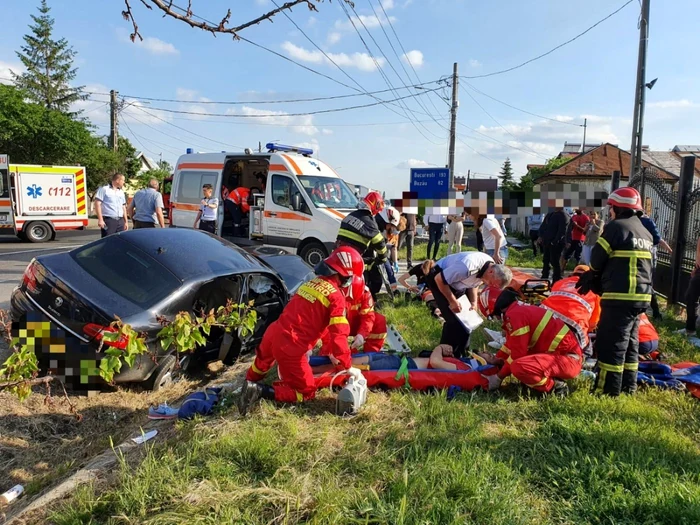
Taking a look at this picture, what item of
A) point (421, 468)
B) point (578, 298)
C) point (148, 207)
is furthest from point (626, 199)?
point (148, 207)

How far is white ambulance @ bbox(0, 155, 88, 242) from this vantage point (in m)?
15.2

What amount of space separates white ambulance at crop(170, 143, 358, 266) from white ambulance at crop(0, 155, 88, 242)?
741 centimetres

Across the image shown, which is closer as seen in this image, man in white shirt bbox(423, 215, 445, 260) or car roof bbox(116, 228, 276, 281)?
car roof bbox(116, 228, 276, 281)

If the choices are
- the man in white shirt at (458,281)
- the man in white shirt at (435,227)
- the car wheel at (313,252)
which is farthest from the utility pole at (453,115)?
the man in white shirt at (458,281)

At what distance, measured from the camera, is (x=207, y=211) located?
988 cm

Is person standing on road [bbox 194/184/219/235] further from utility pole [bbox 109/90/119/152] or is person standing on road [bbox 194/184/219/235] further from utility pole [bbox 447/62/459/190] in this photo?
utility pole [bbox 109/90/119/152]

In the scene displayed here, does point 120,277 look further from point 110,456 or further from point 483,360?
point 483,360

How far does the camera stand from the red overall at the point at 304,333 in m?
3.50

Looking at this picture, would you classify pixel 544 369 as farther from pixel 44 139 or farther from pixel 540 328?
pixel 44 139

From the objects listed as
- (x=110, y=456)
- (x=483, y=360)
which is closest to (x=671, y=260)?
(x=483, y=360)

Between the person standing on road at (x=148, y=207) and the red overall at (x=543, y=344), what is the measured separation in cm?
661

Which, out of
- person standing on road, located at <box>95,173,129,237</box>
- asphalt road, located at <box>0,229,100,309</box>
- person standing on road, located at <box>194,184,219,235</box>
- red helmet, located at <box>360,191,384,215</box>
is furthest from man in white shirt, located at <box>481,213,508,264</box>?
asphalt road, located at <box>0,229,100,309</box>

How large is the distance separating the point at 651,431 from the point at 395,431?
1.72m

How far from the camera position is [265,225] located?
10.1 meters
